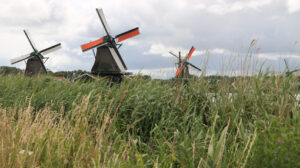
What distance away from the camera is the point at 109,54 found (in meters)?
20.2

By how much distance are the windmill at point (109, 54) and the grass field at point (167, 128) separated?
37.1 ft

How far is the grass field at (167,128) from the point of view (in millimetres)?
3268

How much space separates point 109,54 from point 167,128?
50.8 feet

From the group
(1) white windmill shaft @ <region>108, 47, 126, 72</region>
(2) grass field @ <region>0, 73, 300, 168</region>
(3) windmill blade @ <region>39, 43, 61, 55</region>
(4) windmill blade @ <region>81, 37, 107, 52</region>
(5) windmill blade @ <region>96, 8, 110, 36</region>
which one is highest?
(5) windmill blade @ <region>96, 8, 110, 36</region>

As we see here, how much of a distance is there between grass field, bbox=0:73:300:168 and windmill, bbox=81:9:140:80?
11.3 metres

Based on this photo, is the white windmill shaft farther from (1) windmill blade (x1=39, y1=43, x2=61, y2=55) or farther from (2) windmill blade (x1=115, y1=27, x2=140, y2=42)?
(1) windmill blade (x1=39, y1=43, x2=61, y2=55)

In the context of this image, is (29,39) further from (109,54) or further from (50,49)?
(109,54)

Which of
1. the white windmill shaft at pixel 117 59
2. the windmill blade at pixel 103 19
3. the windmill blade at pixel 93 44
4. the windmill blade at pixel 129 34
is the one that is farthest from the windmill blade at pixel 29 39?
the windmill blade at pixel 129 34

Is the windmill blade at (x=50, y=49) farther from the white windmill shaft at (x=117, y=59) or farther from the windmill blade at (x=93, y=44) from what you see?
the white windmill shaft at (x=117, y=59)

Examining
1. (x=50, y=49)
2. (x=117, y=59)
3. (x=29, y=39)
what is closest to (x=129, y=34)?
(x=117, y=59)

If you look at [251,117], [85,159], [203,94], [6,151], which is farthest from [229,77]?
[6,151]

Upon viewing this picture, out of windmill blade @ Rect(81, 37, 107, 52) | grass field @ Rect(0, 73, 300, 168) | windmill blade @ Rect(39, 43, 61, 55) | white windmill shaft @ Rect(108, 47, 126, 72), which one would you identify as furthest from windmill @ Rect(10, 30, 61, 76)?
grass field @ Rect(0, 73, 300, 168)

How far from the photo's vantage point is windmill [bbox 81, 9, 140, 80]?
793 inches

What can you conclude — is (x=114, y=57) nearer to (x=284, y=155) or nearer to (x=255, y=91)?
(x=255, y=91)
